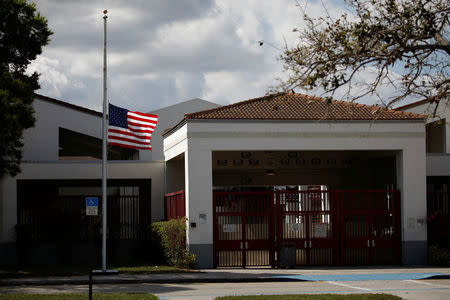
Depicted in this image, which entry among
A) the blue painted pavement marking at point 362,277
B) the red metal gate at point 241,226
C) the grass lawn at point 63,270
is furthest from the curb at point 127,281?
the red metal gate at point 241,226

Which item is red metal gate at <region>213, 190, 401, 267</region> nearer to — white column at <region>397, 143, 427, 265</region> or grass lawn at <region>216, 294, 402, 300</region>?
white column at <region>397, 143, 427, 265</region>

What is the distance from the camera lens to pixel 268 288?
19625mm

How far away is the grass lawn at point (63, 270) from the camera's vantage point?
938 inches

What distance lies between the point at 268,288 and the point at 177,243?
7.20 meters

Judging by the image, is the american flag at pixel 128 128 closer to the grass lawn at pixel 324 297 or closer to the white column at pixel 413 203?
the white column at pixel 413 203

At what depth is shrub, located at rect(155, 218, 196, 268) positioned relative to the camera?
2546cm

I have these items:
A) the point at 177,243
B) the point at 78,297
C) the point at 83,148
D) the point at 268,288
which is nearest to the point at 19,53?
the point at 177,243

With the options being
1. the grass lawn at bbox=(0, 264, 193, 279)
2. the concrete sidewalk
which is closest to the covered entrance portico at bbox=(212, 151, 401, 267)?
the concrete sidewalk

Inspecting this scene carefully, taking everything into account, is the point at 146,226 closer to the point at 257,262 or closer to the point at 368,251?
the point at 257,262

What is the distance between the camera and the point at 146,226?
31.4 meters

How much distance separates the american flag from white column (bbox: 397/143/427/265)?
9.47 metres

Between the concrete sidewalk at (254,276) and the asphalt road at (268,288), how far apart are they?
58 cm

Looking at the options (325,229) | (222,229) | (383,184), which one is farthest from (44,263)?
(383,184)

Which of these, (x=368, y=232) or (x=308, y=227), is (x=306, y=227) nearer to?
(x=308, y=227)
